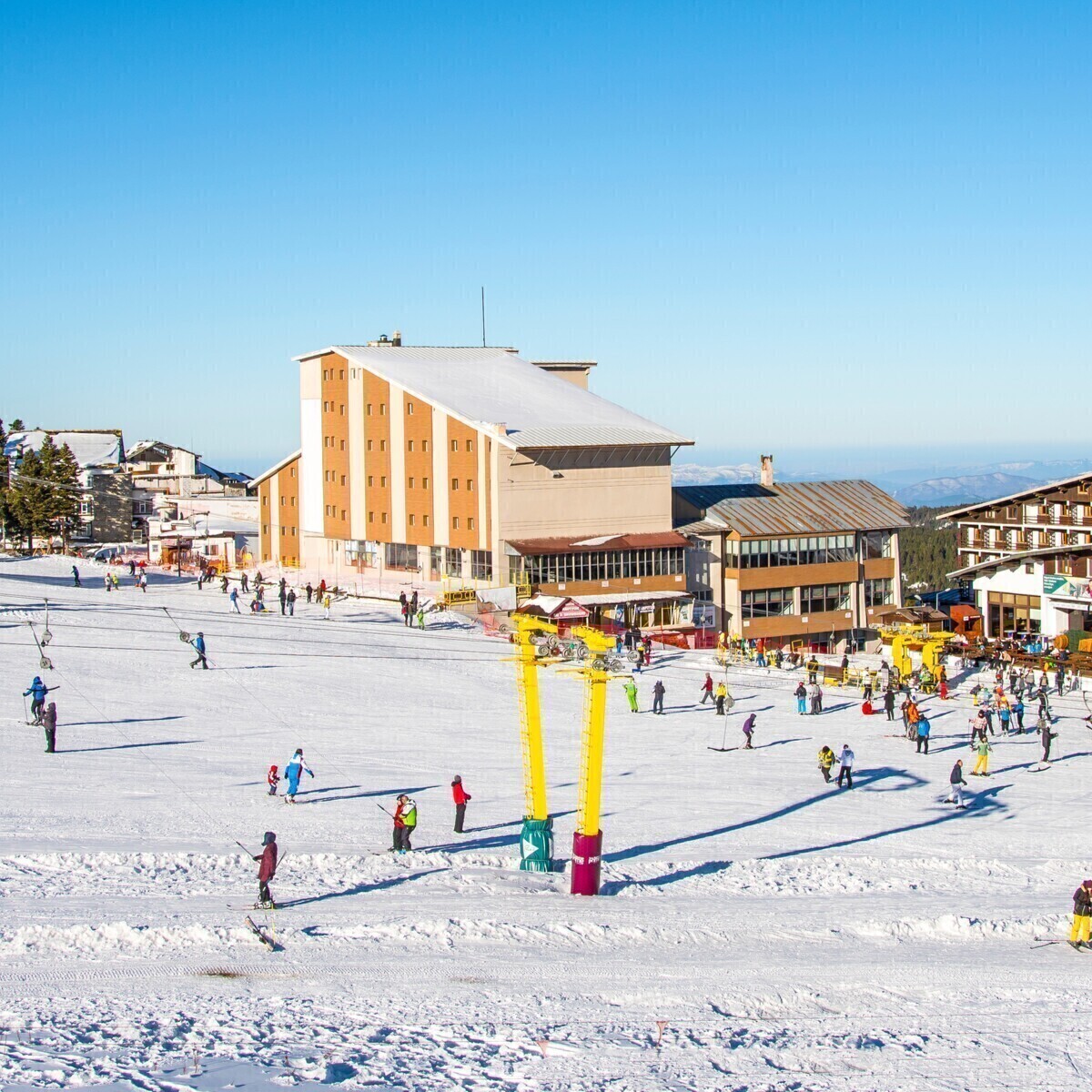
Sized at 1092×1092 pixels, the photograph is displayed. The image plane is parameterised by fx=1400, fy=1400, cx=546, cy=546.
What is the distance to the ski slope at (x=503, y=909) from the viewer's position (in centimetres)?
1466

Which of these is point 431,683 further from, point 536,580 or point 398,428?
point 398,428

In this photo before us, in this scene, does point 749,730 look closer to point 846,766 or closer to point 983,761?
point 846,766

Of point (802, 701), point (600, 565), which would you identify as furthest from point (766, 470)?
point (802, 701)

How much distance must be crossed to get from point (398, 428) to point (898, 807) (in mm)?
37838

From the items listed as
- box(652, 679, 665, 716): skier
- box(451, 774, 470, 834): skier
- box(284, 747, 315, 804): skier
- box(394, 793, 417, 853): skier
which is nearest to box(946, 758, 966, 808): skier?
box(652, 679, 665, 716): skier

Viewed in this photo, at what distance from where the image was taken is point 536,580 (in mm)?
56844

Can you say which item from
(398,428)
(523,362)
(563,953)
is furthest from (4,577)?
(563,953)

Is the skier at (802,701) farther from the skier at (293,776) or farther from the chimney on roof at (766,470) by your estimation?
the chimney on roof at (766,470)

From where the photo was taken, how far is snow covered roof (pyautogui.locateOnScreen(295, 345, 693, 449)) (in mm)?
59750

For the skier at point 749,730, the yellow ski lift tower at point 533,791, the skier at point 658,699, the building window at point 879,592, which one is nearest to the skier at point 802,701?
the skier at point 658,699

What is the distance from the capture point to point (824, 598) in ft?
217

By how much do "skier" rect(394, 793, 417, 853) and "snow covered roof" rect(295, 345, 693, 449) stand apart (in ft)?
119

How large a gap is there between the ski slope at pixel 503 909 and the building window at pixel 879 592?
31.3 m

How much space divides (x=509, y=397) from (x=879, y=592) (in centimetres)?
2051
